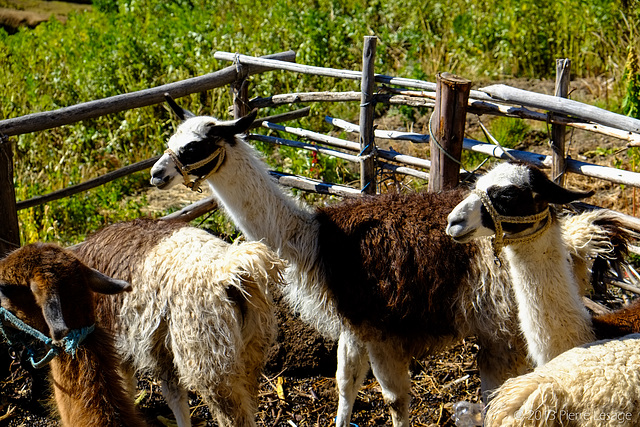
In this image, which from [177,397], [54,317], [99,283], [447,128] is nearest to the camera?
[54,317]

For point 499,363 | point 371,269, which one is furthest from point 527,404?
point 371,269

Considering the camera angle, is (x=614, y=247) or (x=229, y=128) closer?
(x=614, y=247)

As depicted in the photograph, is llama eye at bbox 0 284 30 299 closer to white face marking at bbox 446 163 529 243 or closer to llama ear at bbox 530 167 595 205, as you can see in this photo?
white face marking at bbox 446 163 529 243

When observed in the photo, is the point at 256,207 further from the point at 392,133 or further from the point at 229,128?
the point at 392,133

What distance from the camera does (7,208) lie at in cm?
415

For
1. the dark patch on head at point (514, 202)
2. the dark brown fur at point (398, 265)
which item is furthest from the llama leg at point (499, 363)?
the dark patch on head at point (514, 202)

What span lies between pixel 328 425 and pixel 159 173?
79.3 inches

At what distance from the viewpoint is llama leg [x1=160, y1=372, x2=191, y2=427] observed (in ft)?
12.3

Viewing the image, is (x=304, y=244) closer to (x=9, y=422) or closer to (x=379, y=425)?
(x=379, y=425)

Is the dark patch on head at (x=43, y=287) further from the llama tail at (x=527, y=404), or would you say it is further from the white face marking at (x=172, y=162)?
the llama tail at (x=527, y=404)

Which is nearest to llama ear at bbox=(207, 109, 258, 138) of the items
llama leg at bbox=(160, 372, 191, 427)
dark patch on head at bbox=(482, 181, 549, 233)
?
llama leg at bbox=(160, 372, 191, 427)

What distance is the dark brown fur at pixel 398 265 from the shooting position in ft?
11.3

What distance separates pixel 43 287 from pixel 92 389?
19.0 inches

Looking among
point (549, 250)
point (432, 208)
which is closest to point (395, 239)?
point (432, 208)
